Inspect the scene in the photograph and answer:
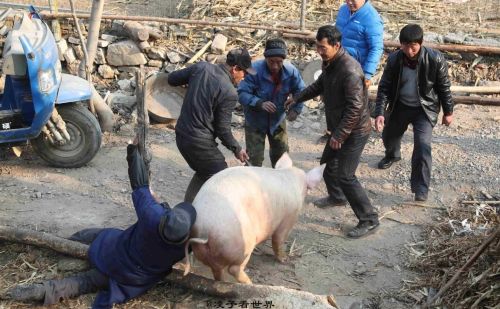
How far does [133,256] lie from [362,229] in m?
2.54

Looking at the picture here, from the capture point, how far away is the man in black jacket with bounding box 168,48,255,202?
518cm

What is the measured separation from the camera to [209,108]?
5270 millimetres

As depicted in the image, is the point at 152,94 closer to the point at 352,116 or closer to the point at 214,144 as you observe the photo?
the point at 214,144

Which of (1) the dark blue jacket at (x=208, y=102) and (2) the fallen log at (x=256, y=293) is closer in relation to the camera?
(2) the fallen log at (x=256, y=293)

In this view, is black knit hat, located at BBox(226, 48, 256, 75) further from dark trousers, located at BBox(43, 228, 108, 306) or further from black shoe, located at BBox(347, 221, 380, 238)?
dark trousers, located at BBox(43, 228, 108, 306)

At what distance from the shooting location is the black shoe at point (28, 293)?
4.43 meters

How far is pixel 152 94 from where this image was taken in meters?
8.82

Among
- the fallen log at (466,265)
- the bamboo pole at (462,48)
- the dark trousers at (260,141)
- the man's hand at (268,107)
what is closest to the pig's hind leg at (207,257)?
the fallen log at (466,265)

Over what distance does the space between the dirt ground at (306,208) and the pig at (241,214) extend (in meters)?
0.41

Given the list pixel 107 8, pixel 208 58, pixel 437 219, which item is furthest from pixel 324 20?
pixel 437 219

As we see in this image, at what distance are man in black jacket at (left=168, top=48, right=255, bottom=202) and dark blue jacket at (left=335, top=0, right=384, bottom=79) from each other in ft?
7.47

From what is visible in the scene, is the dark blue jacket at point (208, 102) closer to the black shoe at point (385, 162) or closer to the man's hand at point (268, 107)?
the man's hand at point (268, 107)

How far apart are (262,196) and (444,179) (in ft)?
10.8

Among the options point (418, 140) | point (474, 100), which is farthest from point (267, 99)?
point (474, 100)
